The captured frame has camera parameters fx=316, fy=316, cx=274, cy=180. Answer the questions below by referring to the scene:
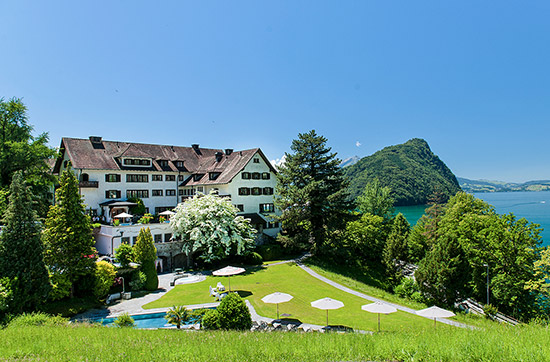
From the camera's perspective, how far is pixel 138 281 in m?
26.8

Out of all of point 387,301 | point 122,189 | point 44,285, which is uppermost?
point 122,189

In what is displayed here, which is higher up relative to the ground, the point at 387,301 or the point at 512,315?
the point at 387,301

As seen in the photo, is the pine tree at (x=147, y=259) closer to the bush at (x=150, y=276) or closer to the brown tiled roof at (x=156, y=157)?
the bush at (x=150, y=276)

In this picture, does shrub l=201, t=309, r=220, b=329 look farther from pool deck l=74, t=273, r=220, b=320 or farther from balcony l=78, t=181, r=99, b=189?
balcony l=78, t=181, r=99, b=189

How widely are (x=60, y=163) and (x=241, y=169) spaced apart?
24.6 metres

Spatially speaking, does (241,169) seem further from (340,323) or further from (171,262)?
(340,323)

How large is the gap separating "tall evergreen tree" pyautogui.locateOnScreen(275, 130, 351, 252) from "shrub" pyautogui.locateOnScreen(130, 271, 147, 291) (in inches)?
680

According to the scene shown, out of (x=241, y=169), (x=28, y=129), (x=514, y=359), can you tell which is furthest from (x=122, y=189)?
(x=514, y=359)

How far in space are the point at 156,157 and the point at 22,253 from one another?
91.8ft

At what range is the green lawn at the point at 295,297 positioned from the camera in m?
20.2

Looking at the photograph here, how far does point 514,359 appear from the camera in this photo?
6.64m

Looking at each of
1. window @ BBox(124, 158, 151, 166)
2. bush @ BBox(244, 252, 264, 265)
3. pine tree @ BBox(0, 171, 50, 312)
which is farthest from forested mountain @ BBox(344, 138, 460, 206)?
pine tree @ BBox(0, 171, 50, 312)

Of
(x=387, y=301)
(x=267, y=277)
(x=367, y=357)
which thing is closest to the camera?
(x=367, y=357)

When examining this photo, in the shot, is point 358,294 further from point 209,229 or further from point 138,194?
point 138,194
